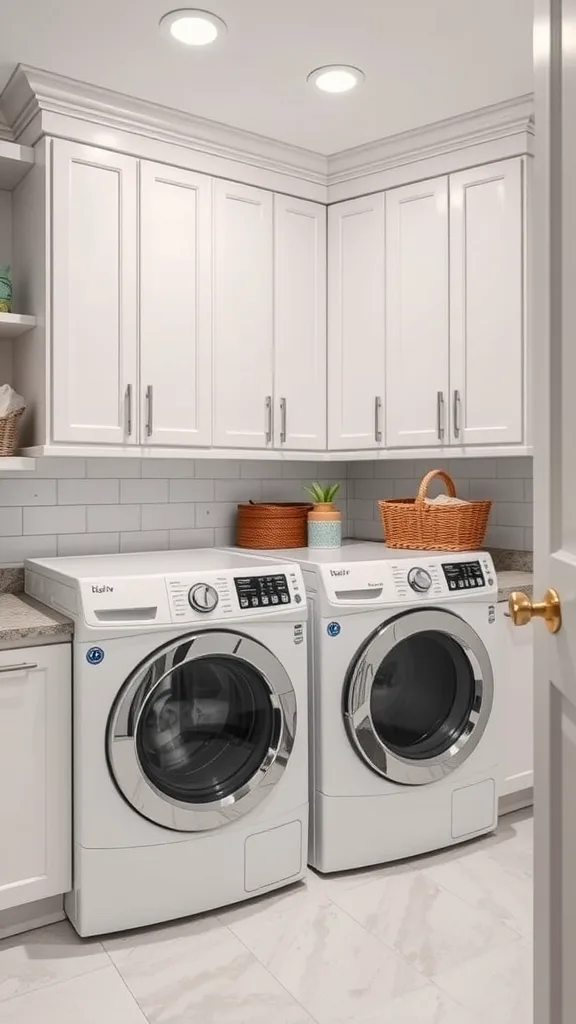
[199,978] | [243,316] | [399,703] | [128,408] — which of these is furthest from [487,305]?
[199,978]

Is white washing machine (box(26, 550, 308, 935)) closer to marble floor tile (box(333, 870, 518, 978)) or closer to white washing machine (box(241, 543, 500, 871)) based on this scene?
white washing machine (box(241, 543, 500, 871))

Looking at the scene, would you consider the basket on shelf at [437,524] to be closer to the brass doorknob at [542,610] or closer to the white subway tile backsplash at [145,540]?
the white subway tile backsplash at [145,540]

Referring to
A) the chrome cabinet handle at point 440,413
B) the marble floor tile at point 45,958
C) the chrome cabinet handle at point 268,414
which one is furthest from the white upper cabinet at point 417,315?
the marble floor tile at point 45,958

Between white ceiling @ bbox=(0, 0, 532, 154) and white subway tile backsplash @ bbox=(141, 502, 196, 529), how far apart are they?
140 cm

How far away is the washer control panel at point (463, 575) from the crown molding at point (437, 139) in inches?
56.7

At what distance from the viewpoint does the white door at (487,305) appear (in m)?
2.75

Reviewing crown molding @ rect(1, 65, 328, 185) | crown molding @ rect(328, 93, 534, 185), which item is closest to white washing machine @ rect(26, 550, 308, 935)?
crown molding @ rect(1, 65, 328, 185)

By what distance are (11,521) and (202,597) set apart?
94 centimetres

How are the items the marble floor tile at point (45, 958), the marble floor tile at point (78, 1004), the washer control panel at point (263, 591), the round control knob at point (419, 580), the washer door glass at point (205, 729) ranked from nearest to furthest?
the marble floor tile at point (78, 1004)
the marble floor tile at point (45, 958)
the washer door glass at point (205, 729)
the washer control panel at point (263, 591)
the round control knob at point (419, 580)

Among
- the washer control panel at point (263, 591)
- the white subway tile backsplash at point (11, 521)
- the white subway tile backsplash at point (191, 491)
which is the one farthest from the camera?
the white subway tile backsplash at point (191, 491)

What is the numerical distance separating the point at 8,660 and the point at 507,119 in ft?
7.54

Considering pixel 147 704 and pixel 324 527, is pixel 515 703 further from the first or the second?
pixel 147 704

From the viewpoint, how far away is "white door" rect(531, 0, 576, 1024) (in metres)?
1.00

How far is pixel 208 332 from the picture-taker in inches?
114
